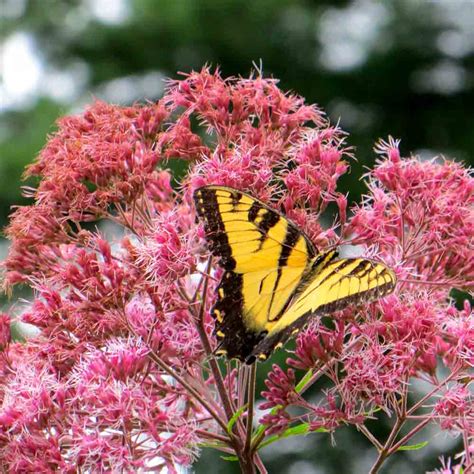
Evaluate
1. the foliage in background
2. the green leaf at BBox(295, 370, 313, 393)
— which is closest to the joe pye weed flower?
the green leaf at BBox(295, 370, 313, 393)

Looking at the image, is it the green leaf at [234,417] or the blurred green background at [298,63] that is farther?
the blurred green background at [298,63]

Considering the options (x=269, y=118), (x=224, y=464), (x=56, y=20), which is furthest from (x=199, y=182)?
(x=56, y=20)

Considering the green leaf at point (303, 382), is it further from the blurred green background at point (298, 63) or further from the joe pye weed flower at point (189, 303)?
the blurred green background at point (298, 63)

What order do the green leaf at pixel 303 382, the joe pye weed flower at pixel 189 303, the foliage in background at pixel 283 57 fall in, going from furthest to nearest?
the foliage in background at pixel 283 57 → the green leaf at pixel 303 382 → the joe pye weed flower at pixel 189 303

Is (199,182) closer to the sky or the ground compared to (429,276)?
closer to the sky

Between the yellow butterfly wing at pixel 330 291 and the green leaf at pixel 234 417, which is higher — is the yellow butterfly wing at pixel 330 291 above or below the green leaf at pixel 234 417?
above

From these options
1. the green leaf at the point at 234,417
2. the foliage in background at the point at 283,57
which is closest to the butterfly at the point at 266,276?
the green leaf at the point at 234,417

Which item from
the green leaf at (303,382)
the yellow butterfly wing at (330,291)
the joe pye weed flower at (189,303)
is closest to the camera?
the yellow butterfly wing at (330,291)

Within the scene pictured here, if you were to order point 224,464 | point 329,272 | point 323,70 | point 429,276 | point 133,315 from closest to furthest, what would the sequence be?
point 329,272
point 133,315
point 429,276
point 224,464
point 323,70

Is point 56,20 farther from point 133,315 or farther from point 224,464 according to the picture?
point 133,315
